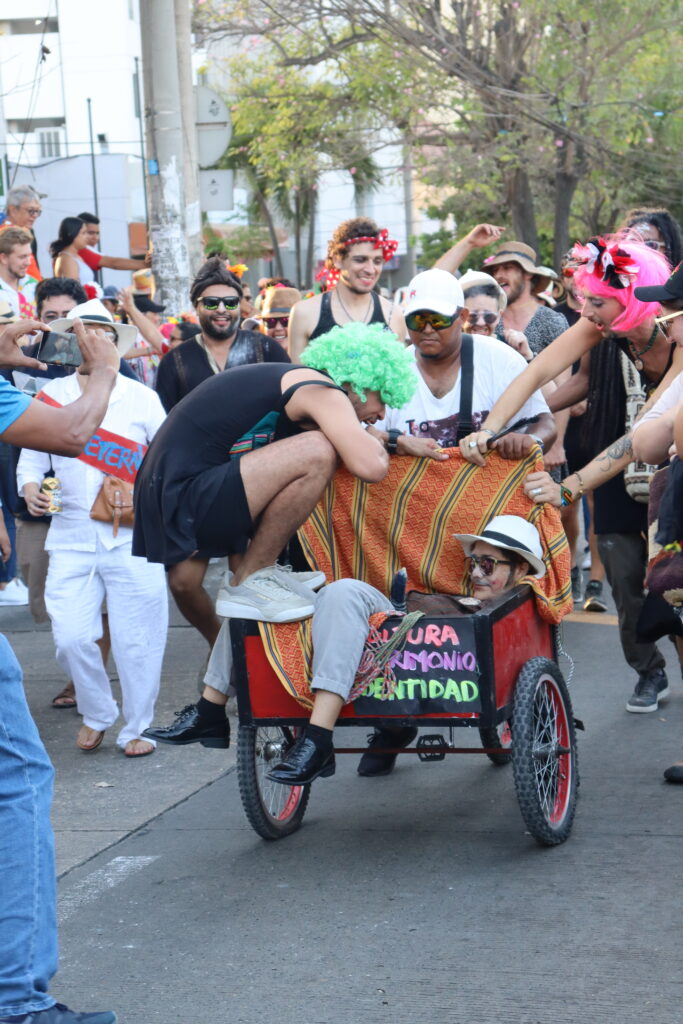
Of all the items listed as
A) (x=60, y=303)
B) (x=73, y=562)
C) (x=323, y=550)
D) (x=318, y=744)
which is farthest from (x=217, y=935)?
(x=60, y=303)

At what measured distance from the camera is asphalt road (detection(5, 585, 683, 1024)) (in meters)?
3.86

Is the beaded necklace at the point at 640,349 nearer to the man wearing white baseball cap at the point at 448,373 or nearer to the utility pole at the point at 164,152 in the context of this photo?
the man wearing white baseball cap at the point at 448,373

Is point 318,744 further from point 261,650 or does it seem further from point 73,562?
point 73,562

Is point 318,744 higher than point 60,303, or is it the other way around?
point 60,303

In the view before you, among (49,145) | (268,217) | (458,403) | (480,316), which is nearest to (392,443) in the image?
(458,403)

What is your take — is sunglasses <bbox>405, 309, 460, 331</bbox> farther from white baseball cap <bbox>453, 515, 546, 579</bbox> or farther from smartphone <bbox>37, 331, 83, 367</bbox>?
smartphone <bbox>37, 331, 83, 367</bbox>

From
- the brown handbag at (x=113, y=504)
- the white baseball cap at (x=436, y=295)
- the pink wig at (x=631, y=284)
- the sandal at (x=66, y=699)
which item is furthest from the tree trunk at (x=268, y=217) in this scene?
the pink wig at (x=631, y=284)

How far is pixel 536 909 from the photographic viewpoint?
439 cm

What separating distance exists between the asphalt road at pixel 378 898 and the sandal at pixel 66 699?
3.24 feet

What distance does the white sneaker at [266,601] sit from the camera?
4.83m

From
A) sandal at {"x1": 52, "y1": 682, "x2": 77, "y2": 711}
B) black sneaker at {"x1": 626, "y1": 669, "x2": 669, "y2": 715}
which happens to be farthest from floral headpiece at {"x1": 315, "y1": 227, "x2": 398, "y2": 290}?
black sneaker at {"x1": 626, "y1": 669, "x2": 669, "y2": 715}

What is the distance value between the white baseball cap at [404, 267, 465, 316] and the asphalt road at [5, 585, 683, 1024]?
1.89 meters

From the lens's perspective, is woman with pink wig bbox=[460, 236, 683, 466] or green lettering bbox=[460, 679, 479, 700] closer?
green lettering bbox=[460, 679, 479, 700]

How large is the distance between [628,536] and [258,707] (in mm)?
2524
